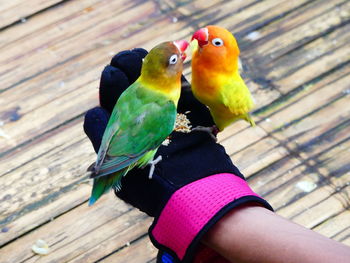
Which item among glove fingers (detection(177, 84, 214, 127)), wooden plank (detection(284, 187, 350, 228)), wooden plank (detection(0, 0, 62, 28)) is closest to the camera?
glove fingers (detection(177, 84, 214, 127))

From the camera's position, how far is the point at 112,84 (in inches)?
51.1

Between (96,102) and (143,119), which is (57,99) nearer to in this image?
(96,102)

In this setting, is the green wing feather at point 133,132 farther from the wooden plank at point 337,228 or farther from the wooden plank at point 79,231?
the wooden plank at point 337,228

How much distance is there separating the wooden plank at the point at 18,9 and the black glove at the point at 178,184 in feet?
3.32

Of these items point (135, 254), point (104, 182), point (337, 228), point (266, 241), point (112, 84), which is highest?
point (112, 84)

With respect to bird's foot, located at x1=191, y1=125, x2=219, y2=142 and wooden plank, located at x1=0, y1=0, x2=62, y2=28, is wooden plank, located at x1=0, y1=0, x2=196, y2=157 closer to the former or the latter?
wooden plank, located at x1=0, y1=0, x2=62, y2=28

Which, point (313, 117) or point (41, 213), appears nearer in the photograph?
Answer: point (41, 213)

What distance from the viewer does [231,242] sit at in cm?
112

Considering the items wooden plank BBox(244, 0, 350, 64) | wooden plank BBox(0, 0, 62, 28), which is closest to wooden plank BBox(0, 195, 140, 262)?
wooden plank BBox(244, 0, 350, 64)

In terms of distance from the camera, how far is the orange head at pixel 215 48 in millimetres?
1229

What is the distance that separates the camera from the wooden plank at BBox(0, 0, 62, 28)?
2.19 metres

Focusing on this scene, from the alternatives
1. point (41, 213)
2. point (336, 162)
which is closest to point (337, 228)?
point (336, 162)

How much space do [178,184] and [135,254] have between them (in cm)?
38

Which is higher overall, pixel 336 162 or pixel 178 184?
pixel 178 184
